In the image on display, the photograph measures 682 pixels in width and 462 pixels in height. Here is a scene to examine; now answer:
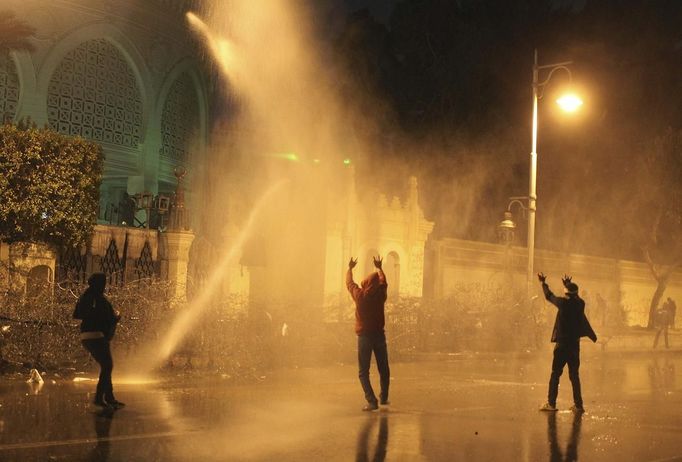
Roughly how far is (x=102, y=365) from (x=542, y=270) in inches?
967

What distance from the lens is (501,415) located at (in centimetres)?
1087

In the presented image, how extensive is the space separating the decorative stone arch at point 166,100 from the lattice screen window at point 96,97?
2.34 ft

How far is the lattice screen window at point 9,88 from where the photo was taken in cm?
2308

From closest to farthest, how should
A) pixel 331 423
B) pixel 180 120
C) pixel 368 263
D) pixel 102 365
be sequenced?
pixel 331 423
pixel 102 365
pixel 368 263
pixel 180 120

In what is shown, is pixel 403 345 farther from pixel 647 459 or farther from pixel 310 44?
pixel 310 44

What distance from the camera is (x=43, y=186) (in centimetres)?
1741

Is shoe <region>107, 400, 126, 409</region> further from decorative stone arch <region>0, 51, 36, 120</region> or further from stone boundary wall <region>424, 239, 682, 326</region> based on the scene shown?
stone boundary wall <region>424, 239, 682, 326</region>

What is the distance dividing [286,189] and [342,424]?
16938mm

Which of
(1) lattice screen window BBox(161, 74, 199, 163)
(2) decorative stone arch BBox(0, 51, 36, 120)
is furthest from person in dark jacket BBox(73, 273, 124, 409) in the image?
(1) lattice screen window BBox(161, 74, 199, 163)

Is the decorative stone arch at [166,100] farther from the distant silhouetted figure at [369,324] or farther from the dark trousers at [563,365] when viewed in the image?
the dark trousers at [563,365]

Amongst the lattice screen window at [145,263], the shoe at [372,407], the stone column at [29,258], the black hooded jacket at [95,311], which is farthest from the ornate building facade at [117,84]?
the shoe at [372,407]

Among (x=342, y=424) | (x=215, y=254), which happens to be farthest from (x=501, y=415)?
(x=215, y=254)

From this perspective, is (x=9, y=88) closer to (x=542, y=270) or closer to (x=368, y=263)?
(x=368, y=263)

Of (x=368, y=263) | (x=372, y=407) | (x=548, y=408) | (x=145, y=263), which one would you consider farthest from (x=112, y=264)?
(x=548, y=408)
